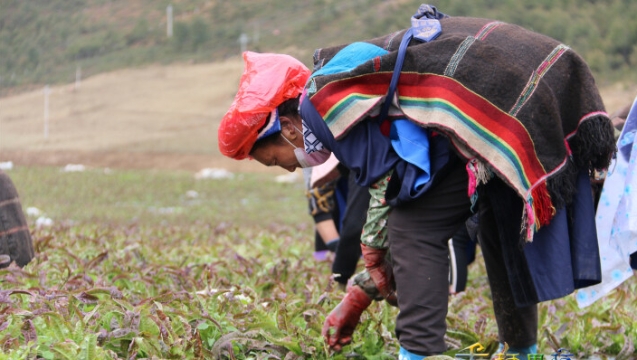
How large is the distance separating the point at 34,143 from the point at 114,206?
439 inches

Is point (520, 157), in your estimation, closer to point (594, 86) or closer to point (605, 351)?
point (594, 86)

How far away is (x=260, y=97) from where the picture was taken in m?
3.18

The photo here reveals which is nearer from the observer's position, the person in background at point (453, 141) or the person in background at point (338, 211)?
the person in background at point (453, 141)

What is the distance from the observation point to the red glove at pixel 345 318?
3332 mm

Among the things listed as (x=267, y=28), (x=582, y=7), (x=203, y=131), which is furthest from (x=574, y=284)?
(x=267, y=28)

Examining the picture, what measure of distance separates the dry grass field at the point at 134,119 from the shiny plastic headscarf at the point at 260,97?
1909cm

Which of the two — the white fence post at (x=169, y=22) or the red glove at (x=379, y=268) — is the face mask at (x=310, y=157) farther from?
the white fence post at (x=169, y=22)

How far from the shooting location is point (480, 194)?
3.07 metres

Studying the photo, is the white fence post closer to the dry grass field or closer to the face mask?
the dry grass field

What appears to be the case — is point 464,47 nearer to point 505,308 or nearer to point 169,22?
point 505,308

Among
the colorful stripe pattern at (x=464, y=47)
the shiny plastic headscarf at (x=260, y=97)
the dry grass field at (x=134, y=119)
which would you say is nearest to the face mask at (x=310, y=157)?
the shiny plastic headscarf at (x=260, y=97)

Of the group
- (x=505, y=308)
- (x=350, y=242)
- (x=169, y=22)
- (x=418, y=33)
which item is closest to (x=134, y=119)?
(x=169, y=22)

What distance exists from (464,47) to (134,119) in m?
30.3

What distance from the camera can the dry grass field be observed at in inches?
983
